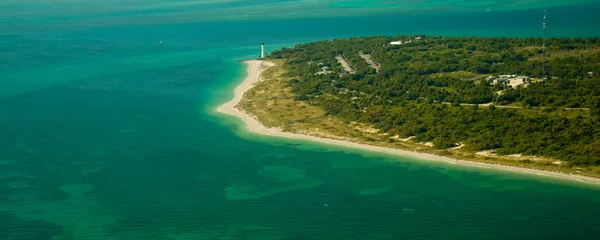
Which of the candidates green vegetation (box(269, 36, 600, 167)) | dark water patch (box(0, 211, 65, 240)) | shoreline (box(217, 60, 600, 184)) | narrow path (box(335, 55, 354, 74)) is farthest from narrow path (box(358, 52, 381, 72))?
dark water patch (box(0, 211, 65, 240))

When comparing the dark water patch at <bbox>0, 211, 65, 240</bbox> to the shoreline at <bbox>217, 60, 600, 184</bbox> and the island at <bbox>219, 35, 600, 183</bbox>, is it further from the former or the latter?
the island at <bbox>219, 35, 600, 183</bbox>

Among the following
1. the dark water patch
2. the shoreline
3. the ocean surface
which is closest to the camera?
the dark water patch

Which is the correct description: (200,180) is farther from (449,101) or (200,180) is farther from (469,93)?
(469,93)

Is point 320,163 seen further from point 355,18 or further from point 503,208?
point 355,18

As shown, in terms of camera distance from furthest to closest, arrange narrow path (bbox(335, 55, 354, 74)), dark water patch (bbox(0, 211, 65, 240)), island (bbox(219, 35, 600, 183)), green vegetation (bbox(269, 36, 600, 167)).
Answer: narrow path (bbox(335, 55, 354, 74))
green vegetation (bbox(269, 36, 600, 167))
island (bbox(219, 35, 600, 183))
dark water patch (bbox(0, 211, 65, 240))

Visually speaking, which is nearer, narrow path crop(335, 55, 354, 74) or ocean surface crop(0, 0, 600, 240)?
ocean surface crop(0, 0, 600, 240)

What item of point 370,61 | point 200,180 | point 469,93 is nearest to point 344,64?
point 370,61

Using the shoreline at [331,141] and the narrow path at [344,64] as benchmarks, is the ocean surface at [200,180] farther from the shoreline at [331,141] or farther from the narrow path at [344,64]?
the narrow path at [344,64]

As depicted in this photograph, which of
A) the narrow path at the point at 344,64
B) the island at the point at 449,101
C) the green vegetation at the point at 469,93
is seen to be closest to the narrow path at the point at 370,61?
the island at the point at 449,101
